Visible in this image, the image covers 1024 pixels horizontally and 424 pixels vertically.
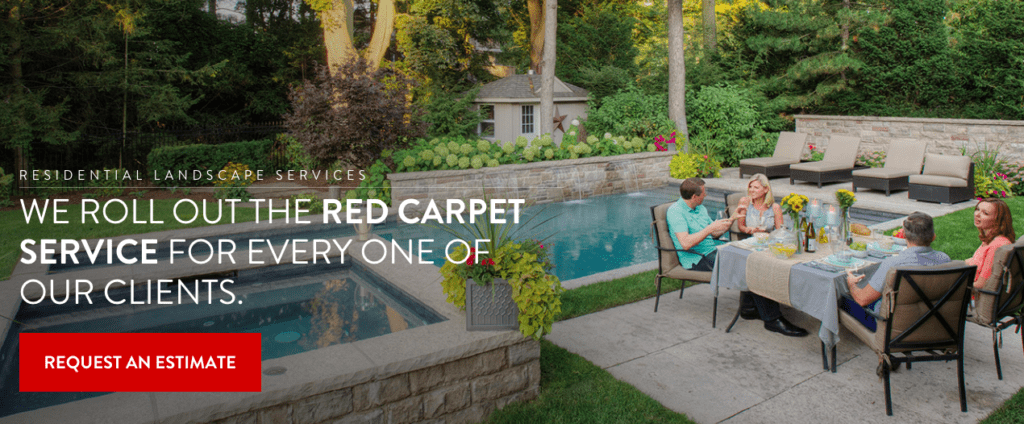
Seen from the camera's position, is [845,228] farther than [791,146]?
No

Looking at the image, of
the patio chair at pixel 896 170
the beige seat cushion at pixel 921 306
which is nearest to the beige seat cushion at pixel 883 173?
the patio chair at pixel 896 170

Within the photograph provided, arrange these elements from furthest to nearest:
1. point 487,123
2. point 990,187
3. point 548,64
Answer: point 487,123
point 548,64
point 990,187

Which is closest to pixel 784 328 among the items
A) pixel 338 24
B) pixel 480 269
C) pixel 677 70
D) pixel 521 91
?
pixel 480 269

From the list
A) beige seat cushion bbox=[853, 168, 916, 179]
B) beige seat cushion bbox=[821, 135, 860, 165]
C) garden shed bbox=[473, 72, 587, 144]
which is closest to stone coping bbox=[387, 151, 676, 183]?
beige seat cushion bbox=[821, 135, 860, 165]

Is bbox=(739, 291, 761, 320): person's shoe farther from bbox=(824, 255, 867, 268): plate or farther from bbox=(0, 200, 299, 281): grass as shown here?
bbox=(0, 200, 299, 281): grass

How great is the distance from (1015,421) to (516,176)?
28.8 ft

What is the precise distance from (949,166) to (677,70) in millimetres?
6278

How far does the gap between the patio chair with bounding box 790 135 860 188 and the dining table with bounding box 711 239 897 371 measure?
793cm

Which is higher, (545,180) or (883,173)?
(883,173)

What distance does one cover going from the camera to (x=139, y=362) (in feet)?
13.8

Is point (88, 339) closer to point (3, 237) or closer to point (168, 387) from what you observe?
point (168, 387)

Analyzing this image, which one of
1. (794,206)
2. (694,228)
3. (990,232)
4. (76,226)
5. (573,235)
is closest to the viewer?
(990,232)

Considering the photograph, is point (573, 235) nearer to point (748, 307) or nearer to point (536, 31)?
point (748, 307)

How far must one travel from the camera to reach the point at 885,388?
3768 millimetres
